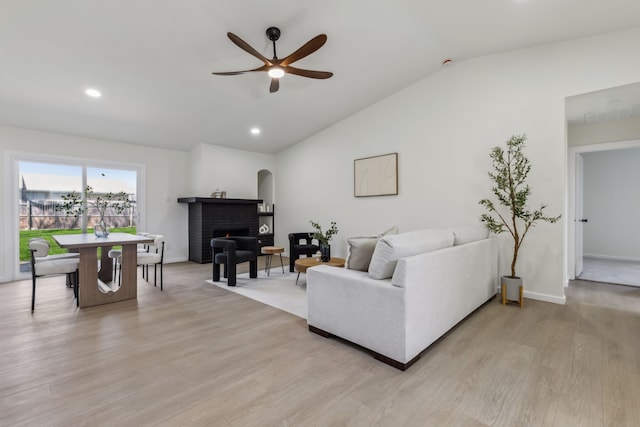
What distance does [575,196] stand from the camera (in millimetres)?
4664

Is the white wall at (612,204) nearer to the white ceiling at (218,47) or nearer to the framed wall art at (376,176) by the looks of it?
the white ceiling at (218,47)

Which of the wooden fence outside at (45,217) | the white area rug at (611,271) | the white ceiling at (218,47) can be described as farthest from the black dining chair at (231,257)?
the white area rug at (611,271)

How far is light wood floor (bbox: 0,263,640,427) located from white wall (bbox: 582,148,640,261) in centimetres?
427

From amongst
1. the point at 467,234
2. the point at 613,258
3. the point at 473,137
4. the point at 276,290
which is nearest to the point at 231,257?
the point at 276,290

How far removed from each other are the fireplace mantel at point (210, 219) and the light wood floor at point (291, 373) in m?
3.00

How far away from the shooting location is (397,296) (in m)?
2.03

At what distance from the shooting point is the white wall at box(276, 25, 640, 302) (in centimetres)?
353

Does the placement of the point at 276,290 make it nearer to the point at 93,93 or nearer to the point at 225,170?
the point at 225,170

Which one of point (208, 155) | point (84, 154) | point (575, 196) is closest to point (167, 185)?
point (208, 155)

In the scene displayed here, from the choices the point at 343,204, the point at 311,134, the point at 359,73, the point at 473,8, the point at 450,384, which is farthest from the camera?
the point at 311,134

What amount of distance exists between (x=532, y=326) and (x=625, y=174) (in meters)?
5.77

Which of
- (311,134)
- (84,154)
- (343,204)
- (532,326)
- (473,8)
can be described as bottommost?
(532,326)

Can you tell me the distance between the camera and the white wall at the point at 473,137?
11.6ft

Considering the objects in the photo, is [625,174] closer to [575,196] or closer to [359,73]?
[575,196]
